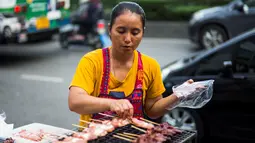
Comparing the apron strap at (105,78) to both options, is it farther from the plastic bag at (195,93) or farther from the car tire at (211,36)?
the car tire at (211,36)

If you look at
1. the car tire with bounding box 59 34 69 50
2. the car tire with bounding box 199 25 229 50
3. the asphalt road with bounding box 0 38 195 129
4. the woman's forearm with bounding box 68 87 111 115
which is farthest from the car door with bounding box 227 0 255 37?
the woman's forearm with bounding box 68 87 111 115

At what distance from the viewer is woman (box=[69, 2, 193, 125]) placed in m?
2.67

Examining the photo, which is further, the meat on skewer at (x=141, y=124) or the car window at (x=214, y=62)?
the car window at (x=214, y=62)

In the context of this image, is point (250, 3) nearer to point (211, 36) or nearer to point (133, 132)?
point (211, 36)

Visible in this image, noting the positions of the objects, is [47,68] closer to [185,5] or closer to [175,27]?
[175,27]

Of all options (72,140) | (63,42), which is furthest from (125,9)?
(63,42)

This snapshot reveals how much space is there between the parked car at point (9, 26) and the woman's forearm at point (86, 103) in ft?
27.9

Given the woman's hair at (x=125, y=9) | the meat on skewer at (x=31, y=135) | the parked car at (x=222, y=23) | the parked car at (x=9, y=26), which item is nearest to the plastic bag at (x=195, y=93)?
the woman's hair at (x=125, y=9)

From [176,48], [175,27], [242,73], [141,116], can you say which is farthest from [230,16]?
[141,116]

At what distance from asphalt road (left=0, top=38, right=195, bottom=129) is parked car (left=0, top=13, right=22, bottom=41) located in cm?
69

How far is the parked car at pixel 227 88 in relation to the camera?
5.21 meters

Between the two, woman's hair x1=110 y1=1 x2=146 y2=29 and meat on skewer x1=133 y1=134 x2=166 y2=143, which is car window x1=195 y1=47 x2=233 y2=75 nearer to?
woman's hair x1=110 y1=1 x2=146 y2=29

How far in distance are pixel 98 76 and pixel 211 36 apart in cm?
956

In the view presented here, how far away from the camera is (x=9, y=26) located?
10.9 meters
